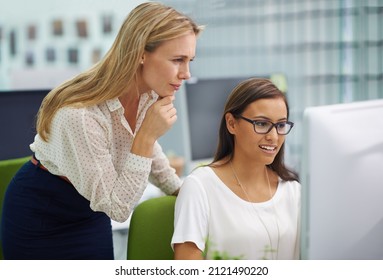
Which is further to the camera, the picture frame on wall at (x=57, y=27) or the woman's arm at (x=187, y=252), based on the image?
the picture frame on wall at (x=57, y=27)

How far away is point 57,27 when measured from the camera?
149 inches

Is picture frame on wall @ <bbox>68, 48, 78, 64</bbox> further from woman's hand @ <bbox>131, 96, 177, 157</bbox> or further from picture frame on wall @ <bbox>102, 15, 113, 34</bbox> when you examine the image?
woman's hand @ <bbox>131, 96, 177, 157</bbox>

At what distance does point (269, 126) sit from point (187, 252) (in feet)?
1.08

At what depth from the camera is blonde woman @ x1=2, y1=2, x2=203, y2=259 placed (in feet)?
4.12

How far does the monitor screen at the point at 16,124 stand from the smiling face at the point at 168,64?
3.51 feet

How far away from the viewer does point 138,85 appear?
140 cm

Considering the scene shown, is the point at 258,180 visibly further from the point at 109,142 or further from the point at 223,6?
the point at 223,6

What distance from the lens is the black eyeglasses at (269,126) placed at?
4.21 feet

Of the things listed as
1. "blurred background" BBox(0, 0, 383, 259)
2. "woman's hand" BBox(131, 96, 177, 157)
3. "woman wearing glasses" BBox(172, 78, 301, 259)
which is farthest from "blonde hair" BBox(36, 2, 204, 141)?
"blurred background" BBox(0, 0, 383, 259)

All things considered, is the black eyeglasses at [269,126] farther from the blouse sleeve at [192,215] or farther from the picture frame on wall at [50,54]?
the picture frame on wall at [50,54]

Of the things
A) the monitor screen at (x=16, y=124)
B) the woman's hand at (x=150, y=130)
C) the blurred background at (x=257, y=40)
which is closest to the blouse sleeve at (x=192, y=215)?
the woman's hand at (x=150, y=130)

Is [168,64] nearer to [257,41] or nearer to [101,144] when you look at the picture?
[101,144]

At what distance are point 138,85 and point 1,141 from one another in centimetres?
106

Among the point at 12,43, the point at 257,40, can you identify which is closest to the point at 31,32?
the point at 12,43
